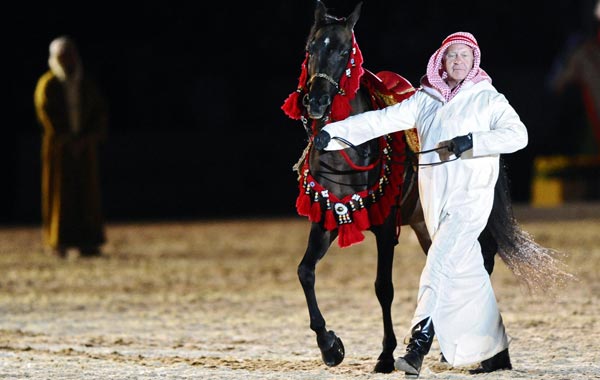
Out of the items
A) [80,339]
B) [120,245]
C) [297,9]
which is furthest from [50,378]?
[297,9]

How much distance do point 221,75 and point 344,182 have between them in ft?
53.1

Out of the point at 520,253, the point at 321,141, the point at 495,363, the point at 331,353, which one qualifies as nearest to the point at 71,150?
the point at 331,353

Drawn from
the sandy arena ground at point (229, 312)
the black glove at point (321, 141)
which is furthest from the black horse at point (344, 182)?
the sandy arena ground at point (229, 312)

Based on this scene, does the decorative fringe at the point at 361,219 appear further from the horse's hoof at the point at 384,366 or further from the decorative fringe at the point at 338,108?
the horse's hoof at the point at 384,366

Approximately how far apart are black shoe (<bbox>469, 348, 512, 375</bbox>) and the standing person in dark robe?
27.1 ft

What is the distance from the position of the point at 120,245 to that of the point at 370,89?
913 cm

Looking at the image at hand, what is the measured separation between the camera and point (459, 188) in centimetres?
653

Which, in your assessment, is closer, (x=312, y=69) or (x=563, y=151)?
(x=312, y=69)

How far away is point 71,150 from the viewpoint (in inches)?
559

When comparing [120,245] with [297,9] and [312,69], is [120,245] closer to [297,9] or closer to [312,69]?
[297,9]

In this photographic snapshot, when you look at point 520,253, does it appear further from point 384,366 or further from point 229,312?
point 229,312

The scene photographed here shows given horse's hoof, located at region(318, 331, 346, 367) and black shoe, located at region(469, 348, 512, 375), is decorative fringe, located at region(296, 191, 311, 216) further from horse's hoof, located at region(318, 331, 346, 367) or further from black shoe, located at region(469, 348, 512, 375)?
black shoe, located at region(469, 348, 512, 375)

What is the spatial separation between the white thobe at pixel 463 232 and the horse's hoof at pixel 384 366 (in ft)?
1.49

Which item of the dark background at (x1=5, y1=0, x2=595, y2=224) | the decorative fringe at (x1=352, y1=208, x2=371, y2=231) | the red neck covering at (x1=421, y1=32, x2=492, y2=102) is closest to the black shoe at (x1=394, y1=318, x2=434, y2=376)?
the decorative fringe at (x1=352, y1=208, x2=371, y2=231)
